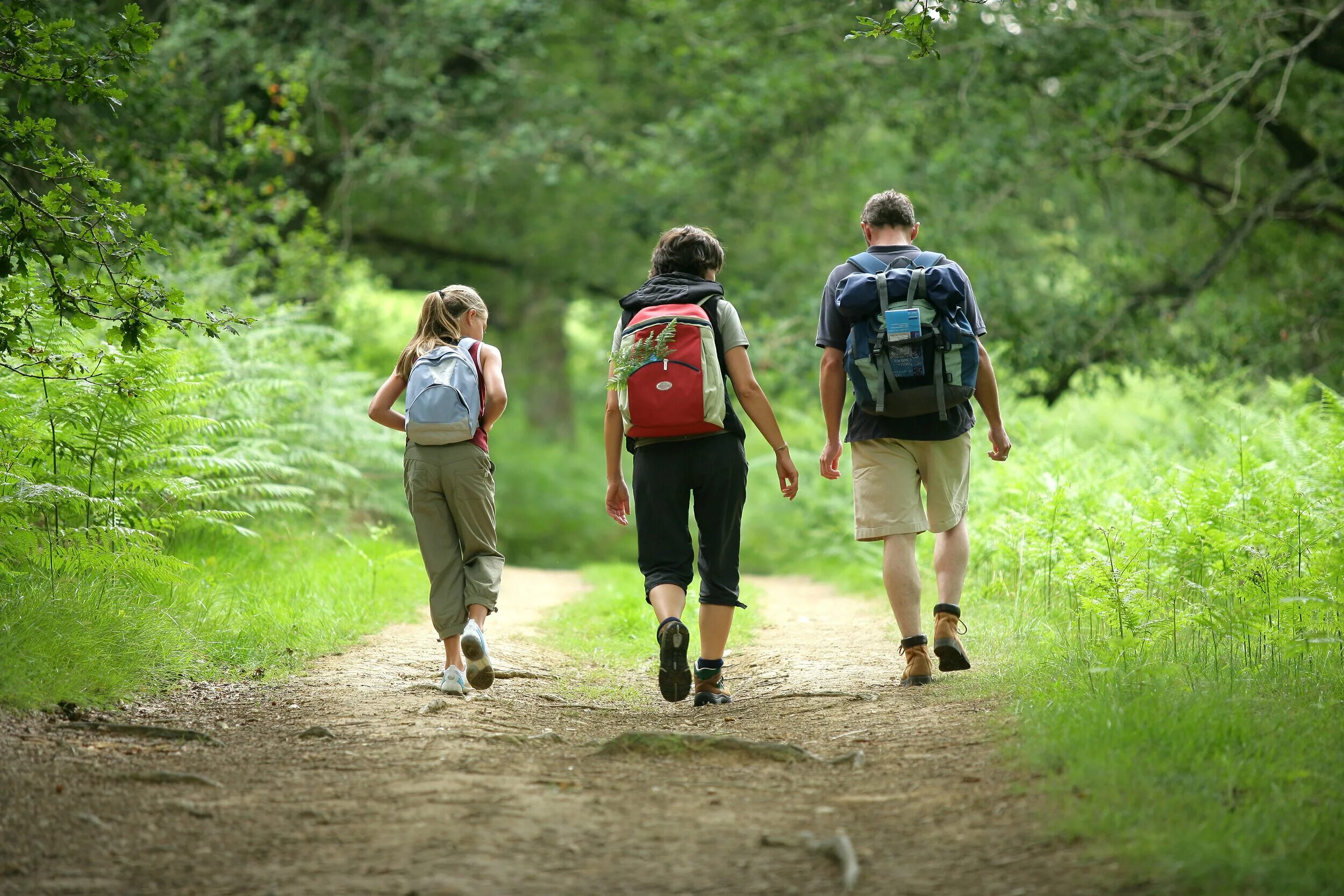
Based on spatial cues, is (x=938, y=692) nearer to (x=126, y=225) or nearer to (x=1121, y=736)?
(x=1121, y=736)

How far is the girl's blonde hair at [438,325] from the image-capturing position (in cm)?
549

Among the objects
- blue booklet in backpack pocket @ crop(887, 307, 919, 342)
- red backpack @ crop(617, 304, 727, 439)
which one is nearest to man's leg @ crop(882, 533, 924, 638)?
blue booklet in backpack pocket @ crop(887, 307, 919, 342)

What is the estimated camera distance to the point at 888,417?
5.41 m

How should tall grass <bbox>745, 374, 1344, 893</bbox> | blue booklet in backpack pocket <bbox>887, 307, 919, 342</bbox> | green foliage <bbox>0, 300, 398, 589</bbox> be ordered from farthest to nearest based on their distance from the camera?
green foliage <bbox>0, 300, 398, 589</bbox> → blue booklet in backpack pocket <bbox>887, 307, 919, 342</bbox> → tall grass <bbox>745, 374, 1344, 893</bbox>

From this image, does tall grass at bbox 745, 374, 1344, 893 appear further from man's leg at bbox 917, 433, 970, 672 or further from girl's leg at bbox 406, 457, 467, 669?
girl's leg at bbox 406, 457, 467, 669

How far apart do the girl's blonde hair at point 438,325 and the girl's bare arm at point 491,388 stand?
0.60 feet

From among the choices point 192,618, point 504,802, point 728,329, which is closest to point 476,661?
point 504,802

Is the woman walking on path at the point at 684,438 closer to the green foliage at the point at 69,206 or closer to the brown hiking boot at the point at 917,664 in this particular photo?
the brown hiking boot at the point at 917,664

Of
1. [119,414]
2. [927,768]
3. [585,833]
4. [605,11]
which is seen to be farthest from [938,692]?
[605,11]

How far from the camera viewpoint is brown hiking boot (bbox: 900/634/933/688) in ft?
17.8

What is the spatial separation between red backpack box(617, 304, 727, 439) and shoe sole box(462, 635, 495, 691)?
47.4 inches

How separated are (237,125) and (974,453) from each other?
7.62 m

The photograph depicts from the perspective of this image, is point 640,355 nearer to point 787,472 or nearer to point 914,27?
point 787,472

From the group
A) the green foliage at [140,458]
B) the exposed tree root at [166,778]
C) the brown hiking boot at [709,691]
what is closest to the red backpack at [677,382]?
the brown hiking boot at [709,691]
